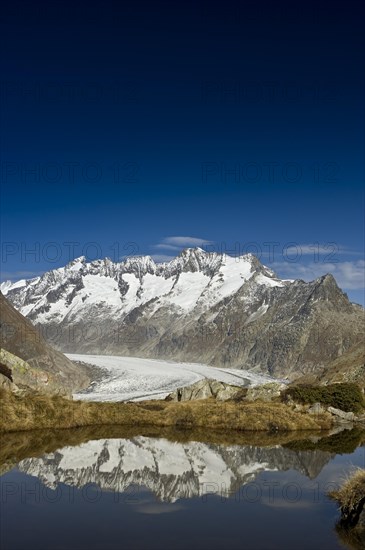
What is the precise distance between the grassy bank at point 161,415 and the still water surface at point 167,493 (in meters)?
5.75

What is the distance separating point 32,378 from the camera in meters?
62.9

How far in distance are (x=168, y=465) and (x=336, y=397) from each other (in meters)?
31.6

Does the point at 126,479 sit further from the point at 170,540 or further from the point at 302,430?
the point at 302,430

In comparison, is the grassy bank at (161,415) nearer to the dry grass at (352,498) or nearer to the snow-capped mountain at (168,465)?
the snow-capped mountain at (168,465)

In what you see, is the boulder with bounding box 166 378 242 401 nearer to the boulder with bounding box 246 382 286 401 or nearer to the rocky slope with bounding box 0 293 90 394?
the boulder with bounding box 246 382 286 401

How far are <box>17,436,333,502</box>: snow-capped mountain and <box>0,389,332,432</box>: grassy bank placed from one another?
859 centimetres

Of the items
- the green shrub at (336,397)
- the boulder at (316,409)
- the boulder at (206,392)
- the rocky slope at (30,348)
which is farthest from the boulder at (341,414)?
the rocky slope at (30,348)

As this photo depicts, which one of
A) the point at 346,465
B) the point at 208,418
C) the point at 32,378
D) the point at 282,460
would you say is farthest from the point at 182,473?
the point at 32,378

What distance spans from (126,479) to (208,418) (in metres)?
24.7

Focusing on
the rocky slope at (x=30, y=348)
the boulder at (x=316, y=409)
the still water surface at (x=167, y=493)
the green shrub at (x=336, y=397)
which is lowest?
the still water surface at (x=167, y=493)

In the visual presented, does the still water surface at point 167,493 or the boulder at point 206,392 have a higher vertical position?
the boulder at point 206,392

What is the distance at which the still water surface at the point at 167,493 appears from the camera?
52.1 feet

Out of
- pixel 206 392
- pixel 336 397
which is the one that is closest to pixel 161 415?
pixel 206 392

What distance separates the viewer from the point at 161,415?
163 ft
